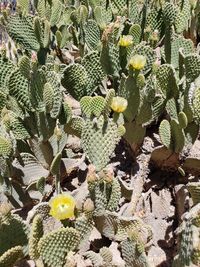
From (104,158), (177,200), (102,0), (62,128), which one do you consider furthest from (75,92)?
(102,0)

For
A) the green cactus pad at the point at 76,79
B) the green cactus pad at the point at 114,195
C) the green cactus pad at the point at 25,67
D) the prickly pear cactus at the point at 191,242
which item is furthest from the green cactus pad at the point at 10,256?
the green cactus pad at the point at 76,79

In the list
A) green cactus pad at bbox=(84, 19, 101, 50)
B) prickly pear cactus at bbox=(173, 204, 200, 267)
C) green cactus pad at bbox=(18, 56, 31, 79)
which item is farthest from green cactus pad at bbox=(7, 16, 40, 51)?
prickly pear cactus at bbox=(173, 204, 200, 267)

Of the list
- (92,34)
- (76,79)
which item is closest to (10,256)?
(76,79)

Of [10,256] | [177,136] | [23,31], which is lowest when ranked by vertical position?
[10,256]

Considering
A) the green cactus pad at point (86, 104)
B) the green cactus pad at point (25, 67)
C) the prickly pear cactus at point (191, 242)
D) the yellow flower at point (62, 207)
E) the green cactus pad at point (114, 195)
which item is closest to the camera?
the prickly pear cactus at point (191, 242)

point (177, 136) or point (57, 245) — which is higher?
point (177, 136)

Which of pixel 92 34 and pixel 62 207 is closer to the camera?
pixel 62 207

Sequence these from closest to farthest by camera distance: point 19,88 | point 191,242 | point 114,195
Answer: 1. point 191,242
2. point 114,195
3. point 19,88

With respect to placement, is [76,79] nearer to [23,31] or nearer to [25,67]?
[25,67]

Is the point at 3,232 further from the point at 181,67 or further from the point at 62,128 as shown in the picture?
the point at 181,67

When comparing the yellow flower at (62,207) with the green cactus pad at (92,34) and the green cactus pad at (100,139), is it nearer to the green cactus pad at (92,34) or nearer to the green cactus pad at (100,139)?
the green cactus pad at (100,139)
